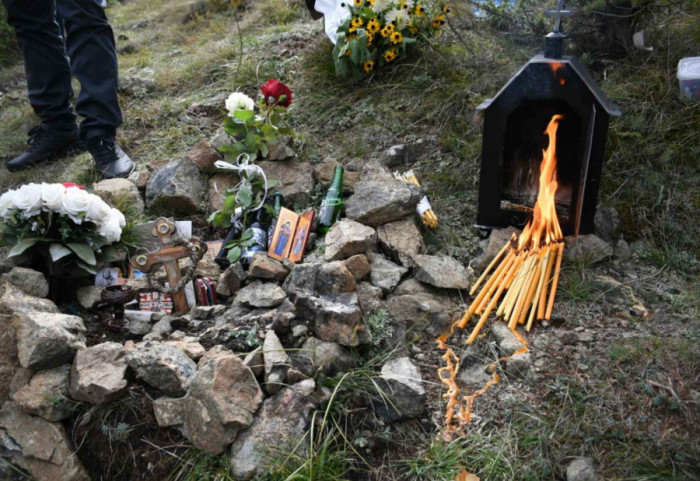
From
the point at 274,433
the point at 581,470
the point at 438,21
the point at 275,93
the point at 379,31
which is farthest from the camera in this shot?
the point at 438,21

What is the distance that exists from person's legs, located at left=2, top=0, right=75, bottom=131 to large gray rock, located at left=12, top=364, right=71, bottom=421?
265cm

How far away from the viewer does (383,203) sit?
3152mm

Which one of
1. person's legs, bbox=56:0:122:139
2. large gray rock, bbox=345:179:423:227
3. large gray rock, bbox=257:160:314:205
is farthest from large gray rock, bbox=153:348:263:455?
person's legs, bbox=56:0:122:139

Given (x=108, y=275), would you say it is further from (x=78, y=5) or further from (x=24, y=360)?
(x=78, y=5)

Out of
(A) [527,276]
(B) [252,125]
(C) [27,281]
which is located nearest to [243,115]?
(B) [252,125]

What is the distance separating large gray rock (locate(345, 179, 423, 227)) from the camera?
3.15 metres

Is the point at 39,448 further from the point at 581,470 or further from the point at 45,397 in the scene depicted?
the point at 581,470

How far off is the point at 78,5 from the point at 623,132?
11.1ft

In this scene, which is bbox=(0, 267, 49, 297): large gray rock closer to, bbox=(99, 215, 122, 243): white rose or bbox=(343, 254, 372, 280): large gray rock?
bbox=(99, 215, 122, 243): white rose

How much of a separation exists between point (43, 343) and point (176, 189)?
1.45m

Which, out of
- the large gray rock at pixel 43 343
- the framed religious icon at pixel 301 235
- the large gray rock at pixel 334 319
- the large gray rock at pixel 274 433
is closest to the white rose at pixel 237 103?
the framed religious icon at pixel 301 235

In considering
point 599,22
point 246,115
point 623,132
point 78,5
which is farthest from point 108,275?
point 599,22

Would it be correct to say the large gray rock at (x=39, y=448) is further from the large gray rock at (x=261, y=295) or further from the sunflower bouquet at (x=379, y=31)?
the sunflower bouquet at (x=379, y=31)

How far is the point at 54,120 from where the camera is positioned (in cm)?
446
